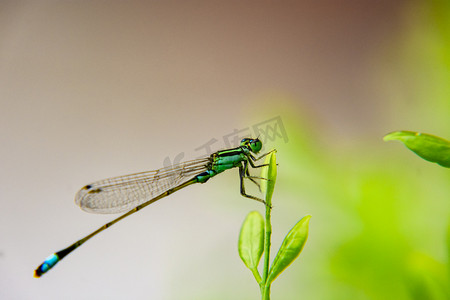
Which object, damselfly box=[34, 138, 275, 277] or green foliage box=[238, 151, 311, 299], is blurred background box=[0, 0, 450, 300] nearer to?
damselfly box=[34, 138, 275, 277]

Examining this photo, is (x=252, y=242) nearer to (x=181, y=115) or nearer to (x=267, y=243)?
(x=267, y=243)

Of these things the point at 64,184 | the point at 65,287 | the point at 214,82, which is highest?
the point at 214,82

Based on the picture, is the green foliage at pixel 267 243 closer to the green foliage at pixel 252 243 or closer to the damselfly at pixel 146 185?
the green foliage at pixel 252 243

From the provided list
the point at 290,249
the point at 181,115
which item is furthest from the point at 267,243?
the point at 181,115

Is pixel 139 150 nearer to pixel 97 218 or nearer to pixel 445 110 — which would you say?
pixel 97 218

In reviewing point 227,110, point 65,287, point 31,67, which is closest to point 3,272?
point 65,287
